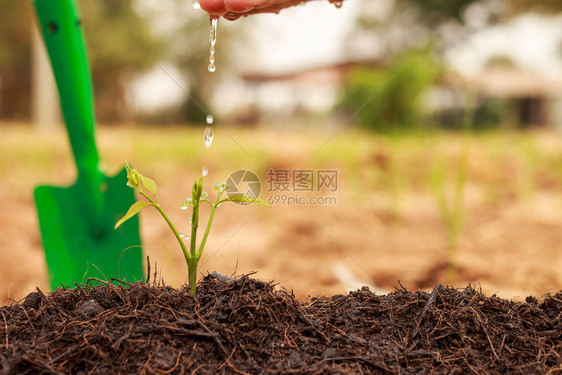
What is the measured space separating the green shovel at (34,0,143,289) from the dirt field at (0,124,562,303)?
0.15 m

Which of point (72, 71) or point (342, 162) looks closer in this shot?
point (72, 71)

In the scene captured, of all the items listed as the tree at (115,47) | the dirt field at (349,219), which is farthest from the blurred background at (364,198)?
the tree at (115,47)

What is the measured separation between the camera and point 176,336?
0.67m

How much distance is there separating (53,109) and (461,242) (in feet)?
22.6

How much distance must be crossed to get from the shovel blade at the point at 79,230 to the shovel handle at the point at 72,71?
10 centimetres

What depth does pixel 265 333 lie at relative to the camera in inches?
27.5

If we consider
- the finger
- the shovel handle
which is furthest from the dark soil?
the shovel handle

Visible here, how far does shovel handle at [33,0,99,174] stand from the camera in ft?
4.33

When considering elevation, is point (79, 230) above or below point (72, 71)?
below

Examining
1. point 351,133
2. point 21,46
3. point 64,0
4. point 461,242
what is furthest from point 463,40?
point 64,0

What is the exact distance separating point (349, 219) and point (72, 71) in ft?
6.43

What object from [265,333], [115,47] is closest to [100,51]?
[115,47]

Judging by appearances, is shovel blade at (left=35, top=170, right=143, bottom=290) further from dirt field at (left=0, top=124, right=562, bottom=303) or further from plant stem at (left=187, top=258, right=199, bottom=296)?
plant stem at (left=187, top=258, right=199, bottom=296)

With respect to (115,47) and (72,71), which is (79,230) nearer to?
(72,71)
